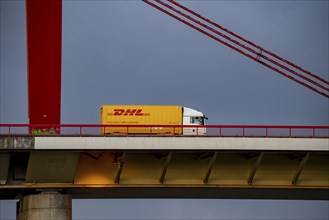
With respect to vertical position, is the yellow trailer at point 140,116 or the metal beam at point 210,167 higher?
the yellow trailer at point 140,116

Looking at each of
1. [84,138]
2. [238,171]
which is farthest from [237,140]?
[84,138]

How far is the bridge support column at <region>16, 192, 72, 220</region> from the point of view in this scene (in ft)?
219

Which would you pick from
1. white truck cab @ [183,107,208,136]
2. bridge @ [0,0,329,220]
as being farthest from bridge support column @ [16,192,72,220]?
white truck cab @ [183,107,208,136]

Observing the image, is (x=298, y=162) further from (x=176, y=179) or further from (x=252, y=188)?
(x=176, y=179)

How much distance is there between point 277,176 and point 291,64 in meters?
13.3

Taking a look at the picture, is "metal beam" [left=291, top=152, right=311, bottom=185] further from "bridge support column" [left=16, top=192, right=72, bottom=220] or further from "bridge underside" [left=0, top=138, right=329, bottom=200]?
"bridge support column" [left=16, top=192, right=72, bottom=220]

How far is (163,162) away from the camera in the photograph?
6712cm

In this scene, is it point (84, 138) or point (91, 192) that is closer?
point (84, 138)

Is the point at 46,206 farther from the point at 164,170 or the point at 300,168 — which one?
the point at 300,168

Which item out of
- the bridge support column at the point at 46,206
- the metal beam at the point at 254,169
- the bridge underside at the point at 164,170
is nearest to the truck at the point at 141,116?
the bridge underside at the point at 164,170

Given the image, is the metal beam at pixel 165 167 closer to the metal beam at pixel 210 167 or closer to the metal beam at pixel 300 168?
the metal beam at pixel 210 167

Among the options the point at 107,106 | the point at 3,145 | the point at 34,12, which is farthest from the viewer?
the point at 107,106

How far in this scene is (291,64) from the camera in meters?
78.4

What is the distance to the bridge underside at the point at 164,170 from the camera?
2584 inches
